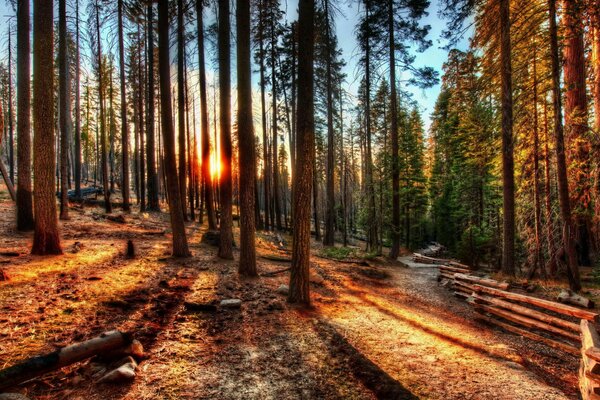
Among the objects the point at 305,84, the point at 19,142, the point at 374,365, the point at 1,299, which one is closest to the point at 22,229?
the point at 19,142

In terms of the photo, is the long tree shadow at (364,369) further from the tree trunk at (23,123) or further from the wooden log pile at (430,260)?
the wooden log pile at (430,260)

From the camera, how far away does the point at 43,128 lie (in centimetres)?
723

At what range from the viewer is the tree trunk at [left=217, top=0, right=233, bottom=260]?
8.48m

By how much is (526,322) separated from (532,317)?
0.69 feet

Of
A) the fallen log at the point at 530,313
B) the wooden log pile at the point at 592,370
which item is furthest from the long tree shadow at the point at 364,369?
the fallen log at the point at 530,313

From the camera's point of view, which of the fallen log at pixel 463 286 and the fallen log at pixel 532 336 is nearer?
the fallen log at pixel 532 336

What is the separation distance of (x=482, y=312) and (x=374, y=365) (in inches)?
210

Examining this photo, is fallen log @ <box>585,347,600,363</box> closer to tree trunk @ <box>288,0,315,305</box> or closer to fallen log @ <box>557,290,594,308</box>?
tree trunk @ <box>288,0,315,305</box>

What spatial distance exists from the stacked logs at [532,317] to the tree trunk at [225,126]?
25.9 feet

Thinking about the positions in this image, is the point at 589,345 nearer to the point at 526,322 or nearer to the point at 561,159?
the point at 526,322

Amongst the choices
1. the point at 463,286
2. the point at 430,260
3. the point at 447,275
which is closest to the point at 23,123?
the point at 463,286

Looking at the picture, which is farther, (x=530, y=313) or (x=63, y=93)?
(x=63, y=93)

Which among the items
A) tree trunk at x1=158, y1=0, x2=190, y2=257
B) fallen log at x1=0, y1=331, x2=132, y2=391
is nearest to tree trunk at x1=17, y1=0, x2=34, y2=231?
tree trunk at x1=158, y1=0, x2=190, y2=257

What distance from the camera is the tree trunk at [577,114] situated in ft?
25.4
